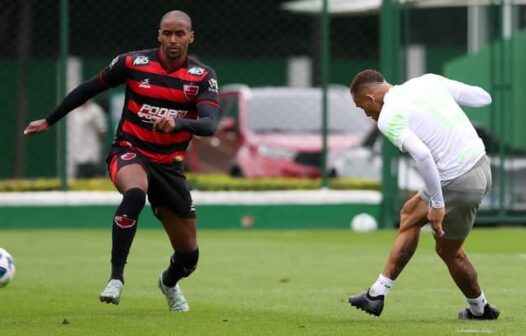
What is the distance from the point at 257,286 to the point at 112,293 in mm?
3348

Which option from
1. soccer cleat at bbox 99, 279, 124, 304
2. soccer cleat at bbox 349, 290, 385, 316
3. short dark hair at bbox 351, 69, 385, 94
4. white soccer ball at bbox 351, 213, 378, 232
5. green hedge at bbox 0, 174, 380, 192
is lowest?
white soccer ball at bbox 351, 213, 378, 232

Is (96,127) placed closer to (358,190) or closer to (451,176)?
(358,190)

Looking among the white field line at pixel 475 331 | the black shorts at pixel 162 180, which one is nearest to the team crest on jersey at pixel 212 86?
the black shorts at pixel 162 180

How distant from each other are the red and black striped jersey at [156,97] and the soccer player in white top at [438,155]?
55.3 inches

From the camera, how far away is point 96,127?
969 inches

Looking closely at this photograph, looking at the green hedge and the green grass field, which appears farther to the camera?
the green hedge

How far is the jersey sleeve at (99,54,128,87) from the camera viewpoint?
11234mm

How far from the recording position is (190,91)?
11.1 metres

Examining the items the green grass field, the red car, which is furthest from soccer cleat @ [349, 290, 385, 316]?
the red car

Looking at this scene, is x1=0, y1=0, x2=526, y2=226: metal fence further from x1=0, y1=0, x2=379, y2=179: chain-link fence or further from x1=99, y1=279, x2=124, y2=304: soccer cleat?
x1=99, y1=279, x2=124, y2=304: soccer cleat

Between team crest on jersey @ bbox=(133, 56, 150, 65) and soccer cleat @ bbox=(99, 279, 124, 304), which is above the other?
team crest on jersey @ bbox=(133, 56, 150, 65)

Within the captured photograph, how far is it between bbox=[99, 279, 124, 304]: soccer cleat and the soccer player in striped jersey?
0.77 meters

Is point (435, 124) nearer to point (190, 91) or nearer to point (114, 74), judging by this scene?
point (190, 91)

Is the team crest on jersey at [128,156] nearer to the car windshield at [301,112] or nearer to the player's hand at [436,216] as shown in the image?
the player's hand at [436,216]
